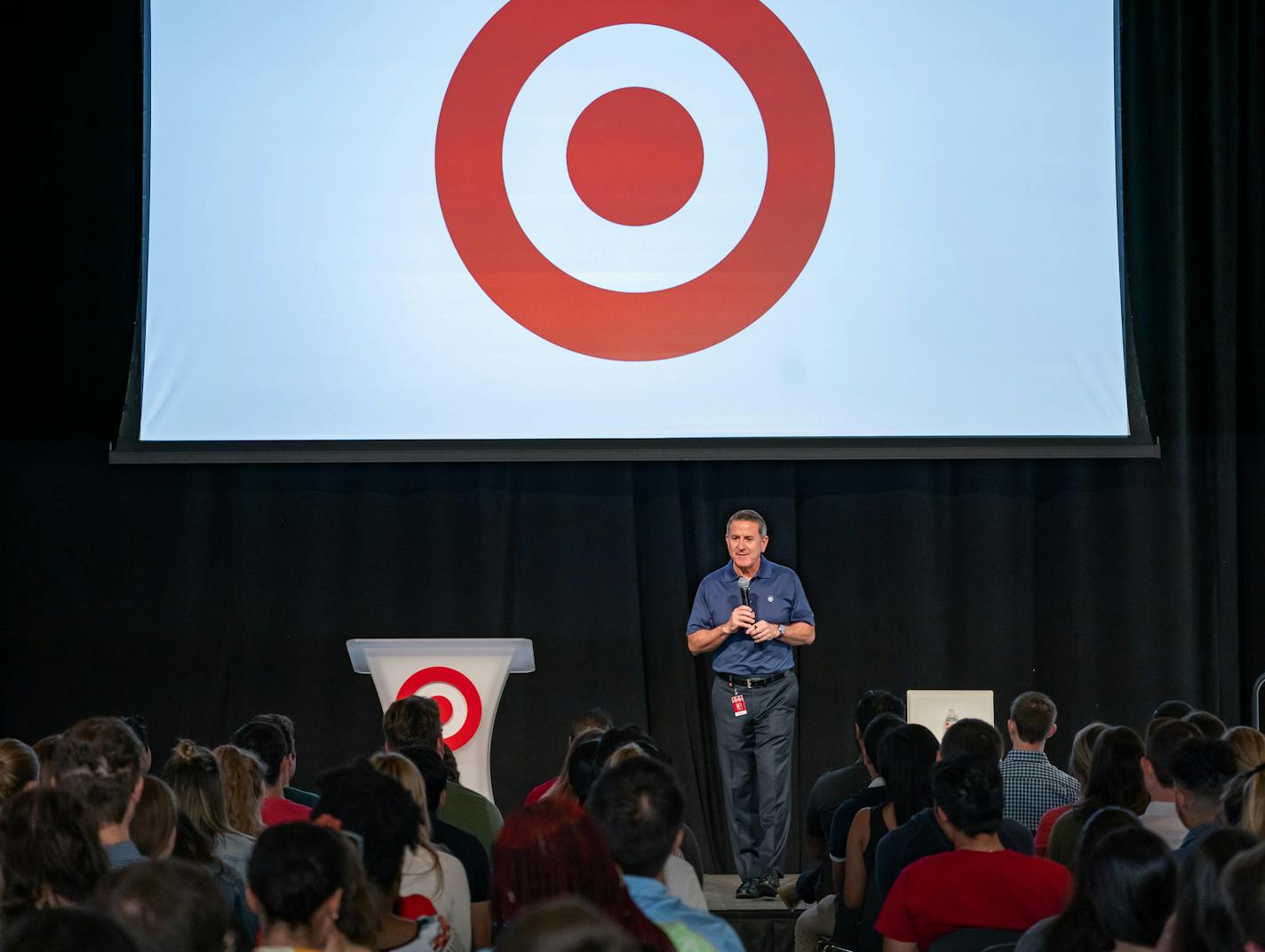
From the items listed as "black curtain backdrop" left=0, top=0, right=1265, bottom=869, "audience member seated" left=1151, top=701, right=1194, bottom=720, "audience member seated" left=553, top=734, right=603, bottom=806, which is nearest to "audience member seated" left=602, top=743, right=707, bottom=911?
"audience member seated" left=553, top=734, right=603, bottom=806

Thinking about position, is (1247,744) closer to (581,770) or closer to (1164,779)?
(1164,779)

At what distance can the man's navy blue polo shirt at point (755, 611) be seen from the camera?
206 inches

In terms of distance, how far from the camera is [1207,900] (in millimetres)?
1746

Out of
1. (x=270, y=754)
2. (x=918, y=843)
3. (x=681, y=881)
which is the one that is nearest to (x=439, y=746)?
(x=270, y=754)

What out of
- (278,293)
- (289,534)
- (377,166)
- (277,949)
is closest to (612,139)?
(377,166)

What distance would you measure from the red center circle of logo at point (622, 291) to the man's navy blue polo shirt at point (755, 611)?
1.05 metres

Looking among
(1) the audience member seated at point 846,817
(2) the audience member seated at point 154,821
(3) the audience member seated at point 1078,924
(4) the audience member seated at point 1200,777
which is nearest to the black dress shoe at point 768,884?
(1) the audience member seated at point 846,817

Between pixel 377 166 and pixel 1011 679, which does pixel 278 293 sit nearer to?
pixel 377 166

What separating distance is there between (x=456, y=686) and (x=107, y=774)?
97.5 inches

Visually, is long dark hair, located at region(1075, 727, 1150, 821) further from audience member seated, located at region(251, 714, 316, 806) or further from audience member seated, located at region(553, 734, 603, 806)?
audience member seated, located at region(251, 714, 316, 806)

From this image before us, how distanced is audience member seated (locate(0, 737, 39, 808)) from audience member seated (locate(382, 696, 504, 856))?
810 millimetres

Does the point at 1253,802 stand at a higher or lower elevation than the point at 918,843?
higher

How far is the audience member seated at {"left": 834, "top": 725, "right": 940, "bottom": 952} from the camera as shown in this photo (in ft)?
10.4

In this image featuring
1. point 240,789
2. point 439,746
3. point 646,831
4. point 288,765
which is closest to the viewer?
point 646,831
